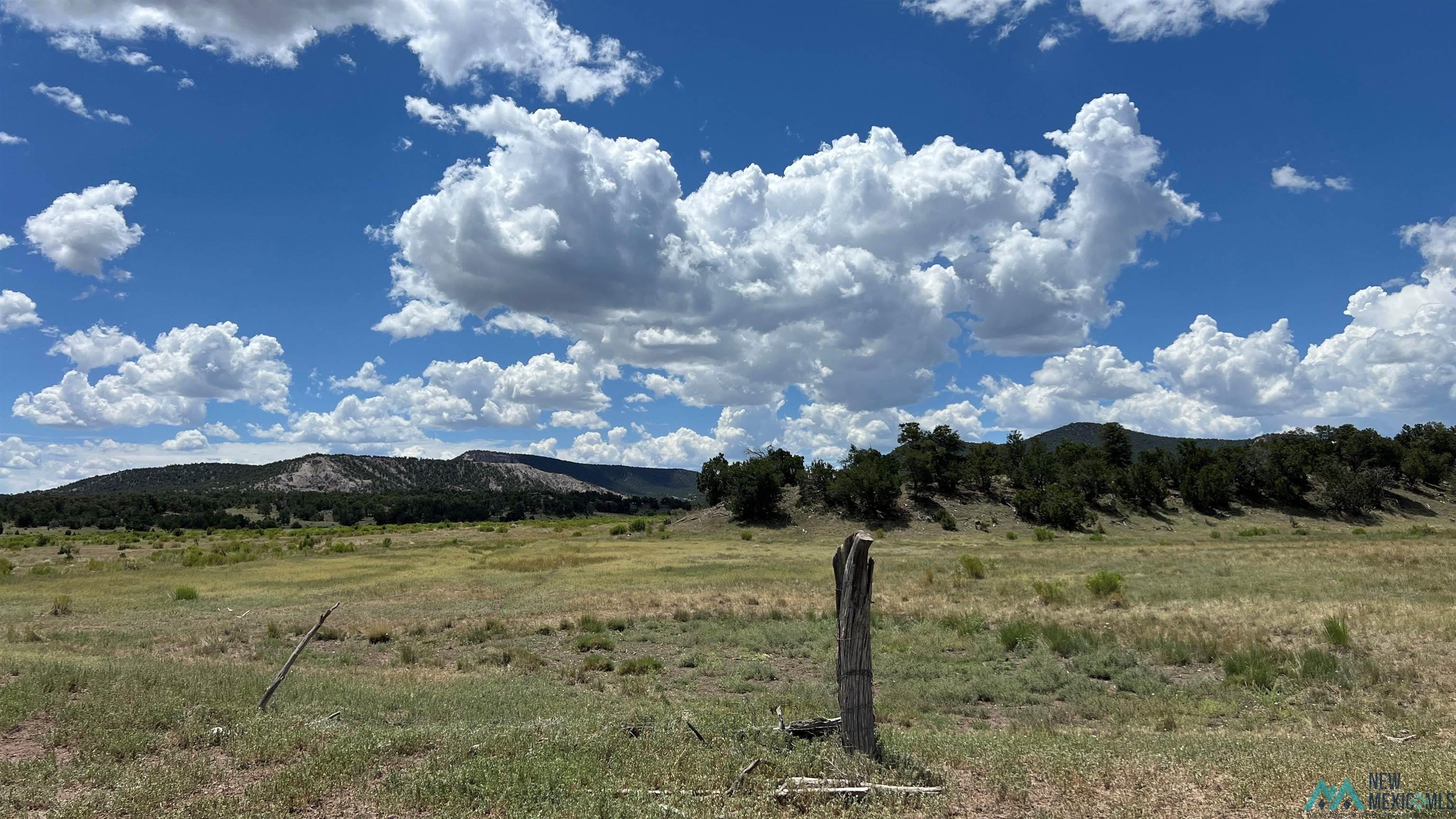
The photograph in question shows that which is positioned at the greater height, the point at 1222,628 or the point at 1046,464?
the point at 1046,464

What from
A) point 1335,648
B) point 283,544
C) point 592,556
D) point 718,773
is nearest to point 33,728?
point 718,773

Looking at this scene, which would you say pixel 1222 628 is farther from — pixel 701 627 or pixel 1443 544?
pixel 1443 544

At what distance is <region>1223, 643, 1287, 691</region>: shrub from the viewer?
12.9m

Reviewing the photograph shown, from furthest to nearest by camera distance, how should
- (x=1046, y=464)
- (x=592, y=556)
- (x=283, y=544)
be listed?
(x=1046, y=464), (x=283, y=544), (x=592, y=556)

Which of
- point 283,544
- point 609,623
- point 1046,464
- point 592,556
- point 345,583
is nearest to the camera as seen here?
point 609,623

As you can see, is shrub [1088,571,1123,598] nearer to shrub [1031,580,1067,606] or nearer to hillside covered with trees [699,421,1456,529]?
shrub [1031,580,1067,606]

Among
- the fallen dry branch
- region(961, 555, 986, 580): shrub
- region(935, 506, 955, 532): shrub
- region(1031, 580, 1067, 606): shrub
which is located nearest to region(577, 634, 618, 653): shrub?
the fallen dry branch

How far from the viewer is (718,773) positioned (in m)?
7.34

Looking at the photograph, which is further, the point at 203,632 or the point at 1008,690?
the point at 203,632

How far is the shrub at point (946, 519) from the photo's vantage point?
6675 cm

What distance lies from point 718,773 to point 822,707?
485 centimetres

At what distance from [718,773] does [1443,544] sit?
4764 centimetres

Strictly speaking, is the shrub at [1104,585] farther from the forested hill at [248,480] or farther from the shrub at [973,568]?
the forested hill at [248,480]

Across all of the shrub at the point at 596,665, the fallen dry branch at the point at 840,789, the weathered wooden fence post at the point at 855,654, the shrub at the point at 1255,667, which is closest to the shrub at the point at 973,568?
the shrub at the point at 1255,667
